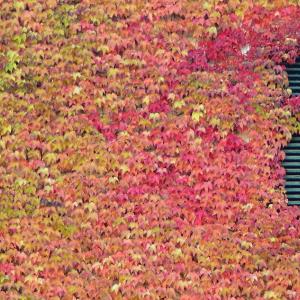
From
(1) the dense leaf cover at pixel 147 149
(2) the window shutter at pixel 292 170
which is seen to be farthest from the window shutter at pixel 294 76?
(2) the window shutter at pixel 292 170

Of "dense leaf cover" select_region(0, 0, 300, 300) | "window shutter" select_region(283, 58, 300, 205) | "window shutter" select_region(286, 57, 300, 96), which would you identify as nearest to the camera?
"dense leaf cover" select_region(0, 0, 300, 300)

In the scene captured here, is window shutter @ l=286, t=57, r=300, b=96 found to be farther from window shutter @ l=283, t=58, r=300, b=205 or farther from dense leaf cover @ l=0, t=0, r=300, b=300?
window shutter @ l=283, t=58, r=300, b=205

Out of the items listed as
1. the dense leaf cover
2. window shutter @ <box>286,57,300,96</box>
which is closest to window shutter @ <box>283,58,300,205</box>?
the dense leaf cover

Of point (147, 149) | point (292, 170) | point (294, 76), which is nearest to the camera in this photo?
point (147, 149)

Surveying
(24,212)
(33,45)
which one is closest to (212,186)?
(24,212)

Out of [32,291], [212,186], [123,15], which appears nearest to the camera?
[32,291]

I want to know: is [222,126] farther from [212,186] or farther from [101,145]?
[101,145]

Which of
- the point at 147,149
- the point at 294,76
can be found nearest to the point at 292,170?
the point at 294,76

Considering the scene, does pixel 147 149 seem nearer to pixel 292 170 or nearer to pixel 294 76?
pixel 292 170
